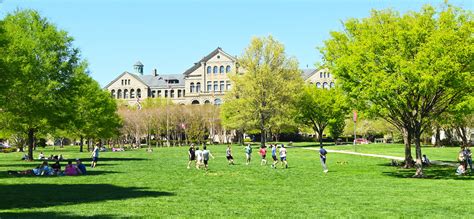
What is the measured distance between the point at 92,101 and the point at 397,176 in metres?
42.7

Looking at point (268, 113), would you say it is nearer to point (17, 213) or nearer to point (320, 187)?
point (320, 187)

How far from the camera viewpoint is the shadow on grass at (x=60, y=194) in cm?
1667

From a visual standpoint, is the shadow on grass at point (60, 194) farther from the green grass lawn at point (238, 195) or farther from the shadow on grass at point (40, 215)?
the shadow on grass at point (40, 215)

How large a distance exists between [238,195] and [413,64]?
40.8 ft

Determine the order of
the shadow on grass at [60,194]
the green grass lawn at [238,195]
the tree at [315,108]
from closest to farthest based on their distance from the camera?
the green grass lawn at [238,195] → the shadow on grass at [60,194] → the tree at [315,108]

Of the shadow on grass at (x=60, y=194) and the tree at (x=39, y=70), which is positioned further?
the tree at (x=39, y=70)

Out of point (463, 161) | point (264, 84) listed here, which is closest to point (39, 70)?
point (463, 161)

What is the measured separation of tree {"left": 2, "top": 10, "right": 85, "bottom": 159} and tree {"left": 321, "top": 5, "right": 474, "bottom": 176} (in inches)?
855

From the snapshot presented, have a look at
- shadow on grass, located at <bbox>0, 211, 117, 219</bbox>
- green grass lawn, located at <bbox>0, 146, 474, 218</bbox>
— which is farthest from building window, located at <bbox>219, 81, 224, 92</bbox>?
shadow on grass, located at <bbox>0, 211, 117, 219</bbox>

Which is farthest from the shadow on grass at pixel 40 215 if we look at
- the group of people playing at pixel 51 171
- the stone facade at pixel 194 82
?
the stone facade at pixel 194 82

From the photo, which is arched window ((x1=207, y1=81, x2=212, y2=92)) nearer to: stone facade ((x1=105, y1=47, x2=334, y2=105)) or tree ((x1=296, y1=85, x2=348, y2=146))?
stone facade ((x1=105, y1=47, x2=334, y2=105))

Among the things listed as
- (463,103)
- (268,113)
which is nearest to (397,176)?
(463,103)

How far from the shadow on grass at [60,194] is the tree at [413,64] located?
1369 cm

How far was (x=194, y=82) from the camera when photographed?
124 meters
